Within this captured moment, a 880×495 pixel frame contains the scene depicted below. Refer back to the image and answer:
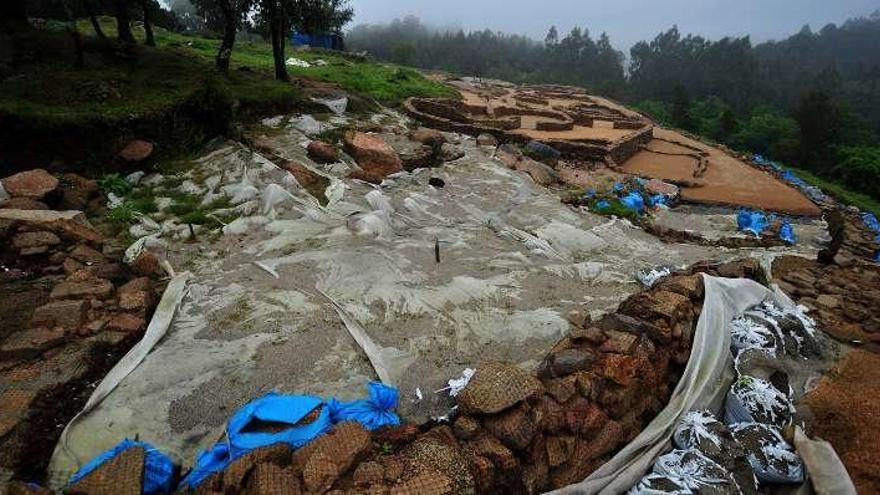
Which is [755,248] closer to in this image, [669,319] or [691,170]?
[669,319]

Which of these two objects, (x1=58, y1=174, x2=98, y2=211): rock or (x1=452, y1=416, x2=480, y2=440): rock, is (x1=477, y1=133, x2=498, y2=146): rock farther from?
(x1=452, y1=416, x2=480, y2=440): rock

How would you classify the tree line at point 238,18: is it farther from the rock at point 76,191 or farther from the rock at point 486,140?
the rock at point 486,140

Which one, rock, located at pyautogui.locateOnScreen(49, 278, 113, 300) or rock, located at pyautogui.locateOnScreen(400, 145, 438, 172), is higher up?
rock, located at pyautogui.locateOnScreen(400, 145, 438, 172)

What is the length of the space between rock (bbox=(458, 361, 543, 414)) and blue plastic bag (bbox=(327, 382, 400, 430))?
1.62 feet

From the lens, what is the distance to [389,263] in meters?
5.51

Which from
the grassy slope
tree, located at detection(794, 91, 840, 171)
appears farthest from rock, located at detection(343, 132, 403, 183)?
tree, located at detection(794, 91, 840, 171)

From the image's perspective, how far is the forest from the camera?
99.7ft

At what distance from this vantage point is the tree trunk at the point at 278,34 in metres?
12.1

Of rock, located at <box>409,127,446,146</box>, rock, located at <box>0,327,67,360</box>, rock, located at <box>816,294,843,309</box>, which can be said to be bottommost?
rock, located at <box>0,327,67,360</box>

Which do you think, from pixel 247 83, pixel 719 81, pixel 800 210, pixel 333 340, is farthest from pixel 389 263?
pixel 719 81

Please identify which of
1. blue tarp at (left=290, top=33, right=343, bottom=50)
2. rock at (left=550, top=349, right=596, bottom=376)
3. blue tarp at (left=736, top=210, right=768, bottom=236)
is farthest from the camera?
blue tarp at (left=290, top=33, right=343, bottom=50)

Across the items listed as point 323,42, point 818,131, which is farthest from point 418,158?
point 818,131

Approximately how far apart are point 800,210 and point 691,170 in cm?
339

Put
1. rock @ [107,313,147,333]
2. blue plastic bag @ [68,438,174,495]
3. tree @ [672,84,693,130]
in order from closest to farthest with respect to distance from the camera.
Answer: blue plastic bag @ [68,438,174,495], rock @ [107,313,147,333], tree @ [672,84,693,130]
